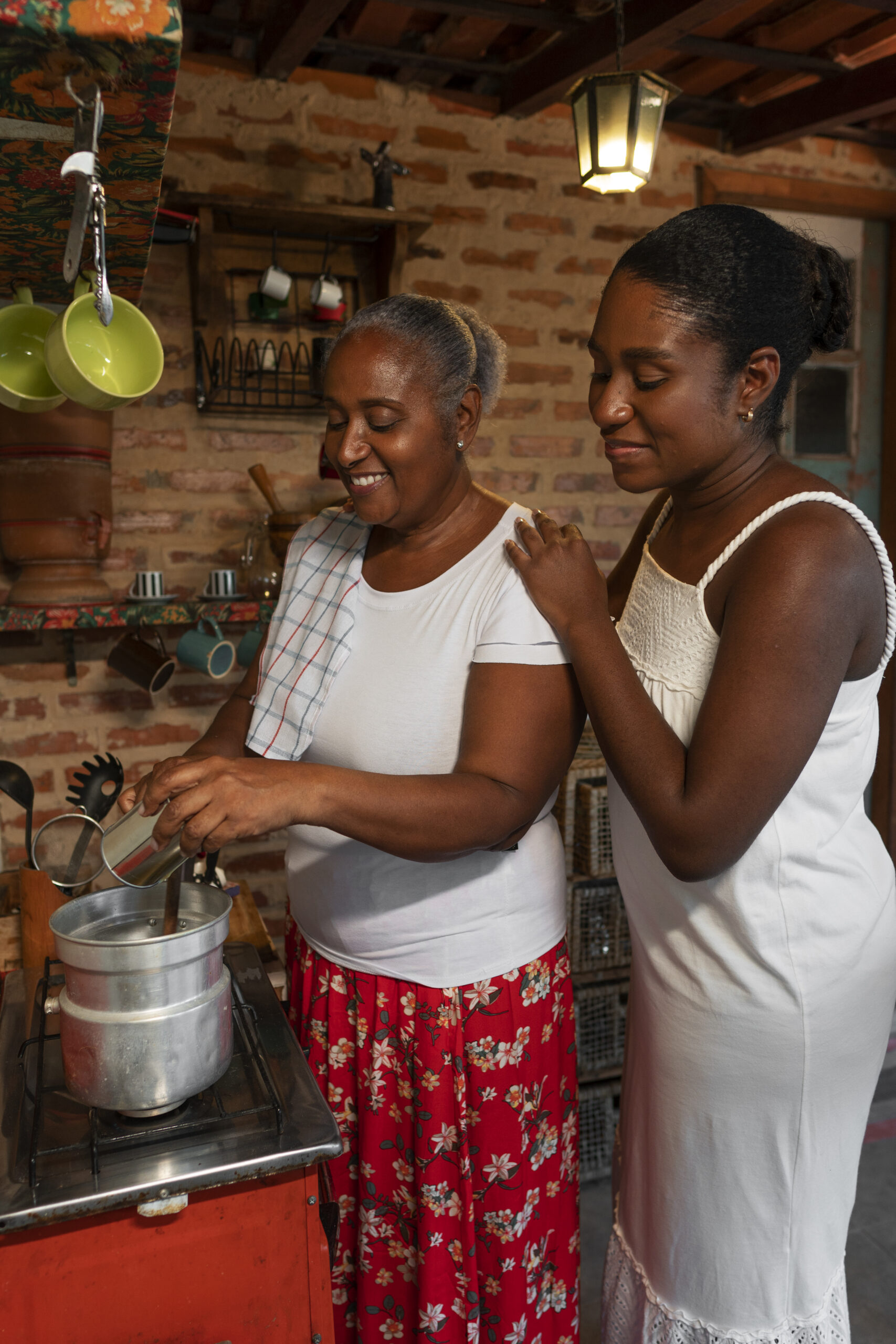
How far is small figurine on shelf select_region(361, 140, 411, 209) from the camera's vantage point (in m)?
2.35

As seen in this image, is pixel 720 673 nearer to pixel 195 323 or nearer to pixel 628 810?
pixel 628 810

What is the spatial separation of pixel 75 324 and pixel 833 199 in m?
2.61

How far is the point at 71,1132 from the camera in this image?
0.98 meters

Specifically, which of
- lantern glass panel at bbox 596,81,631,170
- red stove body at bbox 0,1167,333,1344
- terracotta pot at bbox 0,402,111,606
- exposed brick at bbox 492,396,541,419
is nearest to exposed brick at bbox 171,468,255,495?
terracotta pot at bbox 0,402,111,606

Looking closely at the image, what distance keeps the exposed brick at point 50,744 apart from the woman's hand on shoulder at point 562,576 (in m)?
1.55

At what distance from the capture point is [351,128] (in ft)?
8.15

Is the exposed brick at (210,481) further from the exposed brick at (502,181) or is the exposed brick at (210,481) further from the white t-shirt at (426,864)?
the white t-shirt at (426,864)

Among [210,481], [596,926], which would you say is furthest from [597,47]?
[596,926]

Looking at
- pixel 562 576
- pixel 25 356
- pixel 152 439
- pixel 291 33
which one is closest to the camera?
pixel 562 576

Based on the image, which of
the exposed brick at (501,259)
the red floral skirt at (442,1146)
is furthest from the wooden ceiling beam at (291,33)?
the red floral skirt at (442,1146)

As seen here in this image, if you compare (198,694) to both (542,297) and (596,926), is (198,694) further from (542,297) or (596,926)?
(542,297)

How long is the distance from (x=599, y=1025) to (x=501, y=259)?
199 centimetres

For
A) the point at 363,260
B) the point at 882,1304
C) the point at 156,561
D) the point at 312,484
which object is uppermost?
the point at 363,260

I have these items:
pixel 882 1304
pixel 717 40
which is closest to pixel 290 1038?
pixel 882 1304
